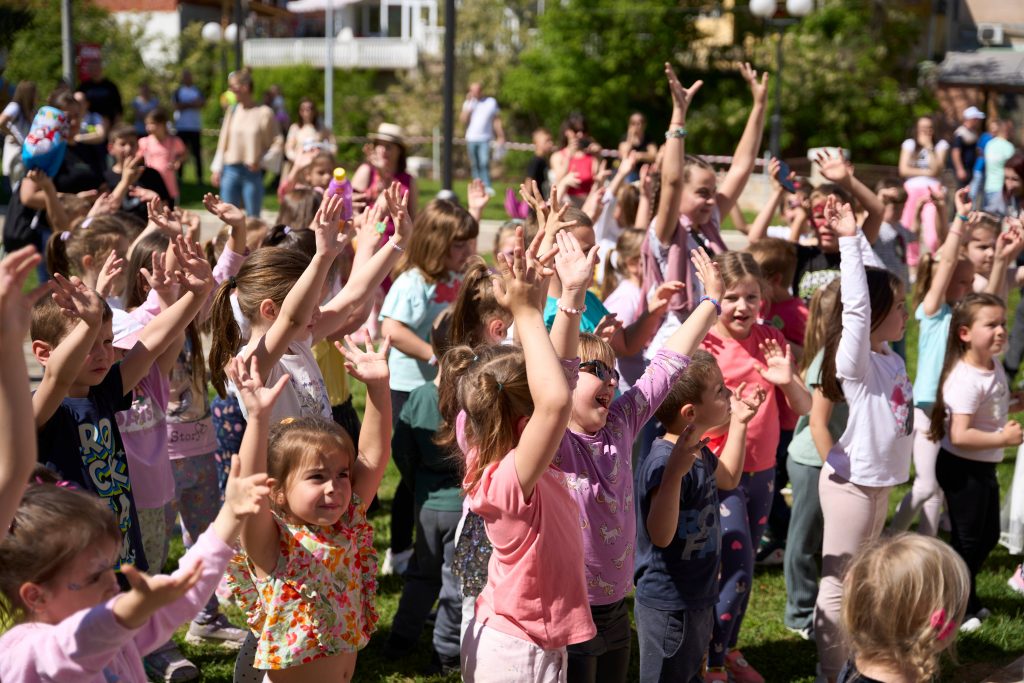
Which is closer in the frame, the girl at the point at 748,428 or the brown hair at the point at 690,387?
the brown hair at the point at 690,387

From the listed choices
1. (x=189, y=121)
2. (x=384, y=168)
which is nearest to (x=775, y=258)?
(x=384, y=168)

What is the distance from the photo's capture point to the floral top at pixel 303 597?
11.2 feet

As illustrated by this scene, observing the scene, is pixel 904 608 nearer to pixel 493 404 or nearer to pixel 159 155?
pixel 493 404

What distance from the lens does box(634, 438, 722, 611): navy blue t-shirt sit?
13.3 feet

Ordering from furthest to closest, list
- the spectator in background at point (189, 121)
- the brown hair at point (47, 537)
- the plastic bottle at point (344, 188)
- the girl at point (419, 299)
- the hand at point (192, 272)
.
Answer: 1. the spectator in background at point (189, 121)
2. the plastic bottle at point (344, 188)
3. the girl at point (419, 299)
4. the hand at point (192, 272)
5. the brown hair at point (47, 537)

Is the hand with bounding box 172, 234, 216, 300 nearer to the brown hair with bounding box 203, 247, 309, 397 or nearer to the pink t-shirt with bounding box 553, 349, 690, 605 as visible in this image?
the brown hair with bounding box 203, 247, 309, 397

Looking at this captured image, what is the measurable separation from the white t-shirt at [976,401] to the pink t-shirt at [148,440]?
11.0 feet

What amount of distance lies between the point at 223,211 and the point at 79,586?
101 inches

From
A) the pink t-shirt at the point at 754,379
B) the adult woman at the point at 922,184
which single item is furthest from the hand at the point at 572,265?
the adult woman at the point at 922,184

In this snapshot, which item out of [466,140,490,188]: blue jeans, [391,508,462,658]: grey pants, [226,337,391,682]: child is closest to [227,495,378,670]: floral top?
[226,337,391,682]: child

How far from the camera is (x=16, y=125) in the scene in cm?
1057

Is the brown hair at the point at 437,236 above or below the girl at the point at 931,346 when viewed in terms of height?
above

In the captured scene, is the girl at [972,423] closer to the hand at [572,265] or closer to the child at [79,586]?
the hand at [572,265]

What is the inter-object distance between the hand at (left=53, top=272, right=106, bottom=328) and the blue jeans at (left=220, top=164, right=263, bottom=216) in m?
10.7
